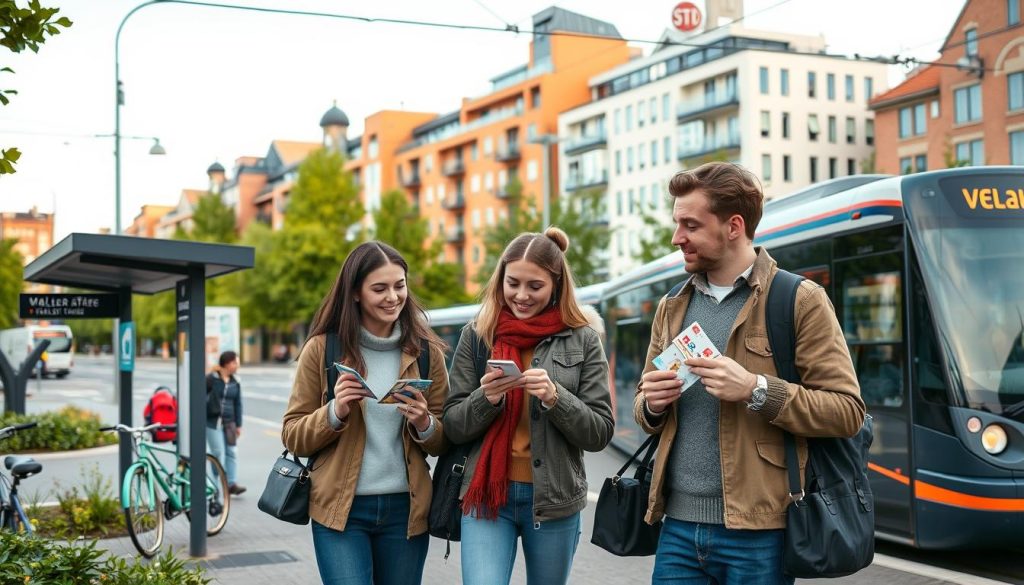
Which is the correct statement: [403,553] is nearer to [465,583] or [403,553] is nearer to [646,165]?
[465,583]

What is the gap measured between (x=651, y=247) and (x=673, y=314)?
40757 millimetres

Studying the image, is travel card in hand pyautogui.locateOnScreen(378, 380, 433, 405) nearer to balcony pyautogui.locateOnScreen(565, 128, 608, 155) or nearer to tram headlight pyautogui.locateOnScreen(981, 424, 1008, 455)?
tram headlight pyautogui.locateOnScreen(981, 424, 1008, 455)

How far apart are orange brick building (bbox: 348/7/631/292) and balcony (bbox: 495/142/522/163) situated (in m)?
0.07

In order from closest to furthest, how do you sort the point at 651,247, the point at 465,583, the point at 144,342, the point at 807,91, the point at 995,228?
the point at 465,583
the point at 995,228
the point at 651,247
the point at 807,91
the point at 144,342

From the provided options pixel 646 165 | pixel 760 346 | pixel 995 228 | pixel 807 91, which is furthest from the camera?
pixel 646 165

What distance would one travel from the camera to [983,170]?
8516 millimetres

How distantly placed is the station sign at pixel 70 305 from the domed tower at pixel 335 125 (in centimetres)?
9189

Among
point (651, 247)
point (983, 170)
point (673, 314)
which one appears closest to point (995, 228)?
point (983, 170)

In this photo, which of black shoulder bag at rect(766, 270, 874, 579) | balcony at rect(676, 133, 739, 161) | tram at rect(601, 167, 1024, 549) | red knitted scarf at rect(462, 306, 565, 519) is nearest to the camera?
black shoulder bag at rect(766, 270, 874, 579)

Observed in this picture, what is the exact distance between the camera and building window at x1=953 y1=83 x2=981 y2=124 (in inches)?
1935

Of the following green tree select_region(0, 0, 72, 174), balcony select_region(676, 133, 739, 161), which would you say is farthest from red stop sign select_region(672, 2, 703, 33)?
green tree select_region(0, 0, 72, 174)

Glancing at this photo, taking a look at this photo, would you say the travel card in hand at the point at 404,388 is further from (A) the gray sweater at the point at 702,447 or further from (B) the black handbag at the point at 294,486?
(A) the gray sweater at the point at 702,447

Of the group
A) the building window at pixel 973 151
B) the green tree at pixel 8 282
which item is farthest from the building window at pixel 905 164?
the green tree at pixel 8 282

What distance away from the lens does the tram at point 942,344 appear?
7.83 metres
